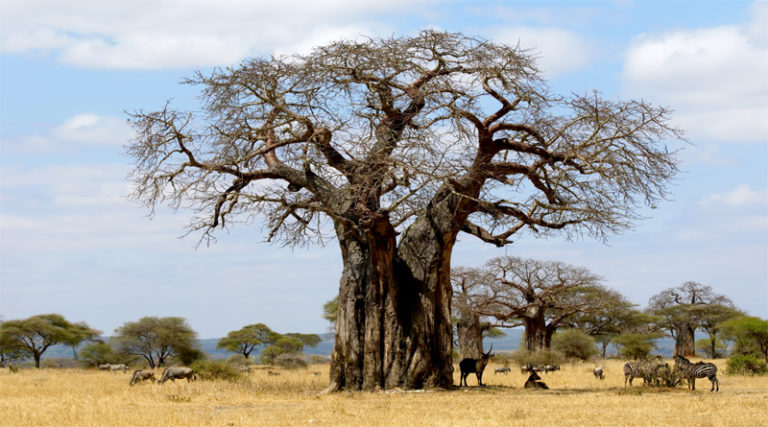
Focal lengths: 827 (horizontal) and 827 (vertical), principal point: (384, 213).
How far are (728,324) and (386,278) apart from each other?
22.2m

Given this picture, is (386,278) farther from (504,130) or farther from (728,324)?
(728,324)

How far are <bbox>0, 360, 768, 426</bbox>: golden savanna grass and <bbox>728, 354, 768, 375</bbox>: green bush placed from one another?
14.1 feet

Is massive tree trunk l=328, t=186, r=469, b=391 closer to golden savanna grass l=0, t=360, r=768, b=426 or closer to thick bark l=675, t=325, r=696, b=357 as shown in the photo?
golden savanna grass l=0, t=360, r=768, b=426

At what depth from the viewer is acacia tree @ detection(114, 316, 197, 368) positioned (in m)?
29.0

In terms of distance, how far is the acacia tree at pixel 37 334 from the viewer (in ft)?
109

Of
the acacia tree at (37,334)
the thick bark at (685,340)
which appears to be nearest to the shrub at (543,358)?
the thick bark at (685,340)

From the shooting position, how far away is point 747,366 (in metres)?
20.6

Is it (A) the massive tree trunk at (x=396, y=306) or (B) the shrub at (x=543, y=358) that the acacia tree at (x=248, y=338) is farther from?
(A) the massive tree trunk at (x=396, y=306)

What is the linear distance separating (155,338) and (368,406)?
1947 cm

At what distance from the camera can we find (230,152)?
1512 cm

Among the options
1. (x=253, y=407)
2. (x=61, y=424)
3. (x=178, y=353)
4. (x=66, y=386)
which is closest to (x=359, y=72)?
(x=253, y=407)

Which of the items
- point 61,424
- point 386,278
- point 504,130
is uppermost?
point 504,130

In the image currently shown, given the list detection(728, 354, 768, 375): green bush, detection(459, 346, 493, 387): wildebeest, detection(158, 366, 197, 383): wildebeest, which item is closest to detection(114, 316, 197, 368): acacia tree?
detection(158, 366, 197, 383): wildebeest

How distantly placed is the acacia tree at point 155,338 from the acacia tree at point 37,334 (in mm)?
4548
